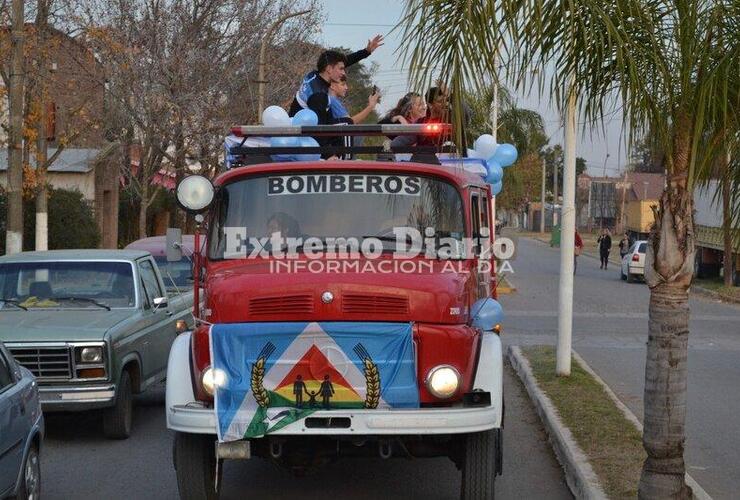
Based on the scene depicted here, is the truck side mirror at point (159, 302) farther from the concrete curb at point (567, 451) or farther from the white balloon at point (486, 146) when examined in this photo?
the concrete curb at point (567, 451)

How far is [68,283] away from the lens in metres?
11.1

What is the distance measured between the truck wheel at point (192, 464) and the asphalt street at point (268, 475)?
3.64ft

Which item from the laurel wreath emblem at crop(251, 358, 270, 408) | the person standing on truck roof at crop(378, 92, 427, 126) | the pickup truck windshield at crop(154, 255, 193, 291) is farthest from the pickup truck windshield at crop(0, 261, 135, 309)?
the laurel wreath emblem at crop(251, 358, 270, 408)

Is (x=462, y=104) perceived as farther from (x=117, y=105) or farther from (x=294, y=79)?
(x=294, y=79)

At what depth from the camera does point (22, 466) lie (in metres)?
6.97

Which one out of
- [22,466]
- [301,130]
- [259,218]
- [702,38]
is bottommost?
[22,466]

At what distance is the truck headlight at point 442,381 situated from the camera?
685 centimetres

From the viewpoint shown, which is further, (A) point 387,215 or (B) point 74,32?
(B) point 74,32

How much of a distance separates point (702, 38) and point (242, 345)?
3.45m

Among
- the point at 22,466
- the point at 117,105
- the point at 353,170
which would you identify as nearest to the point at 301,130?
the point at 353,170

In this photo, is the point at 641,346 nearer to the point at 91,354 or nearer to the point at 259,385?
the point at 91,354

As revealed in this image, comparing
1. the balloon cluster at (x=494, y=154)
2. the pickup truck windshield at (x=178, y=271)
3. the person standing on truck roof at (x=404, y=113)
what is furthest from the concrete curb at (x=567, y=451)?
the pickup truck windshield at (x=178, y=271)

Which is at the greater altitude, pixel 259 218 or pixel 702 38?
pixel 702 38

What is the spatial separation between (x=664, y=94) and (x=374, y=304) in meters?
2.27
